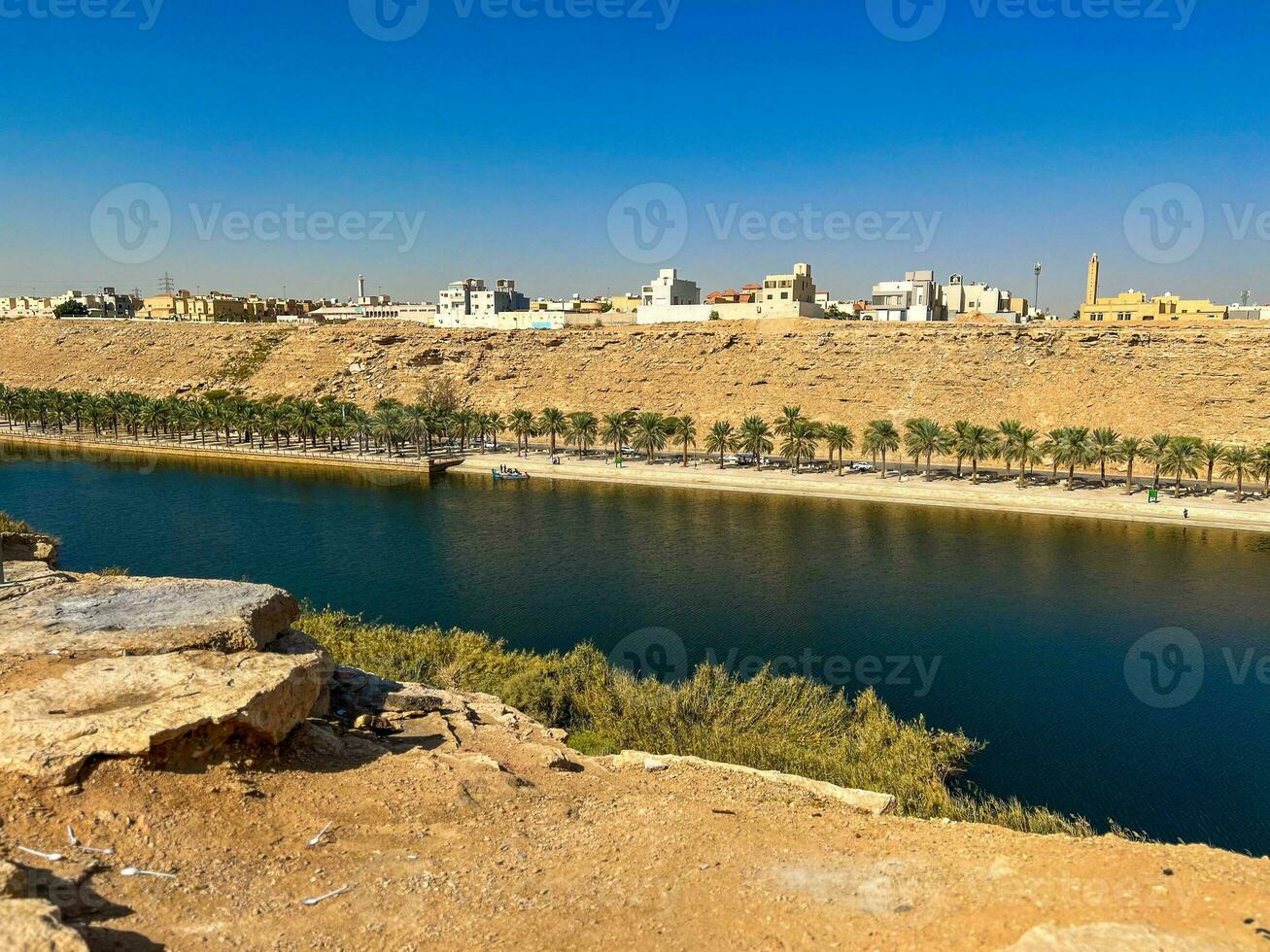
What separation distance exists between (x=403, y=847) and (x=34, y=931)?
14.1 feet

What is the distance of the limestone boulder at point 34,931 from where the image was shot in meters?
6.09

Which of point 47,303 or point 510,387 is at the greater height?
point 47,303

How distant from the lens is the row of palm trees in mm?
49812

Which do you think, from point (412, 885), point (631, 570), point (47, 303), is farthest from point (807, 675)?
point (47, 303)

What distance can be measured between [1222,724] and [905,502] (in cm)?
2862

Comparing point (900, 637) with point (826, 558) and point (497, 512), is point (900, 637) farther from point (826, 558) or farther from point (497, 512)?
point (497, 512)

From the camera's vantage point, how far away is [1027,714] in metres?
22.1

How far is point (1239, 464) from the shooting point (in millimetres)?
46094

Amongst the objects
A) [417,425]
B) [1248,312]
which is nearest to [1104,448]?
[417,425]

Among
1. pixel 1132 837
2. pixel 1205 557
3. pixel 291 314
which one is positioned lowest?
pixel 1132 837

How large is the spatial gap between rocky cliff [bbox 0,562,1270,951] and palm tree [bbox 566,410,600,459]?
50.9 metres

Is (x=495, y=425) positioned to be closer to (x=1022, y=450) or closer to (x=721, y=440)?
(x=721, y=440)

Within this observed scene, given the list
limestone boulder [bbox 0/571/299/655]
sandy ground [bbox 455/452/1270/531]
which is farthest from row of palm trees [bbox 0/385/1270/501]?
limestone boulder [bbox 0/571/299/655]

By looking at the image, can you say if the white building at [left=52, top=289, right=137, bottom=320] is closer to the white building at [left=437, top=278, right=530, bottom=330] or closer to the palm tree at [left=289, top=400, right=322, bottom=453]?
the white building at [left=437, top=278, right=530, bottom=330]
